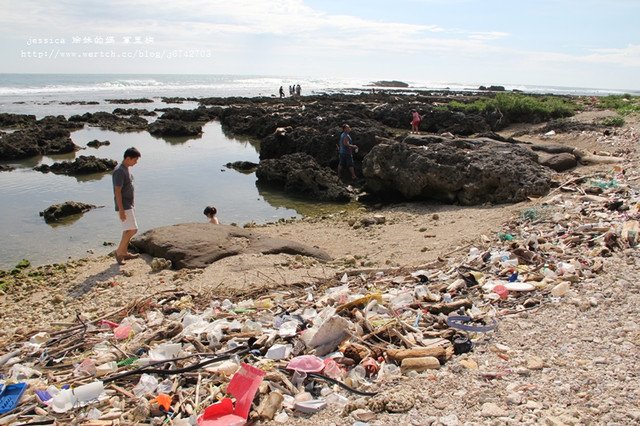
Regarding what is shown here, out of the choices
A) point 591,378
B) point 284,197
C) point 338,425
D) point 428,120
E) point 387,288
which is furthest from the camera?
point 428,120

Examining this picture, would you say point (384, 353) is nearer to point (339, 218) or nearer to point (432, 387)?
point (432, 387)

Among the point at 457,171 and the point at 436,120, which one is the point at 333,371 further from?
the point at 436,120

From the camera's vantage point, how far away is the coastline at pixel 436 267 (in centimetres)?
372

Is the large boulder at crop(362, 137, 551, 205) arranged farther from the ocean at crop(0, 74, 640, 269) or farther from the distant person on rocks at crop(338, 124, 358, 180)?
the distant person on rocks at crop(338, 124, 358, 180)

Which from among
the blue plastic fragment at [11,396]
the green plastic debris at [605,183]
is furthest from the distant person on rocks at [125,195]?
the green plastic debris at [605,183]

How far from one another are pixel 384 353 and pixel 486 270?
2.77m

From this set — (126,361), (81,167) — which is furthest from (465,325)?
(81,167)

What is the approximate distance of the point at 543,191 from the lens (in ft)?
39.2

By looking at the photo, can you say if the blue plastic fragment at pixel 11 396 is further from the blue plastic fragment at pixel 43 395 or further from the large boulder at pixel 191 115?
the large boulder at pixel 191 115

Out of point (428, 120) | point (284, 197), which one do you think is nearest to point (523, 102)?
point (428, 120)

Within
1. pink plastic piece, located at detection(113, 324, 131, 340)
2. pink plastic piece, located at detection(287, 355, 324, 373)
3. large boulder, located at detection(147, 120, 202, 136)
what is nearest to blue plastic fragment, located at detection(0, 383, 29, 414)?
pink plastic piece, located at detection(113, 324, 131, 340)

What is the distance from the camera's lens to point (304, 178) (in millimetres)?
15938

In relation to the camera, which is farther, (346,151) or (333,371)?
(346,151)

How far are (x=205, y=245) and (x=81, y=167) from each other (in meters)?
12.4
